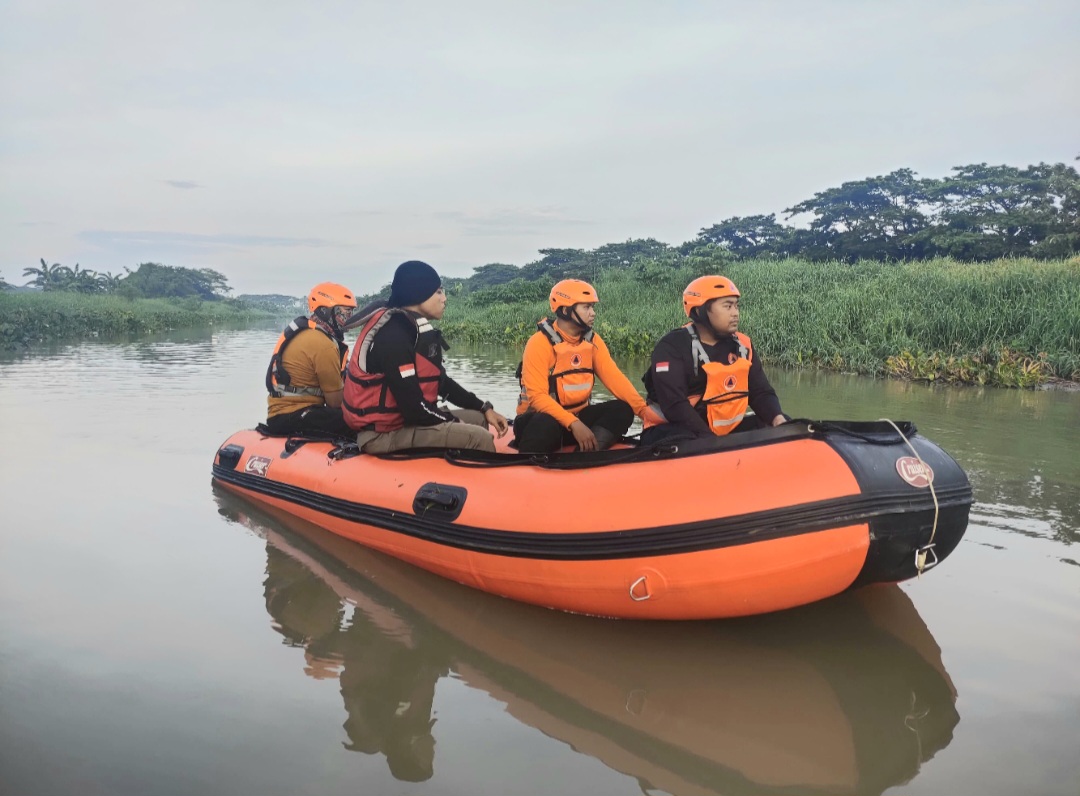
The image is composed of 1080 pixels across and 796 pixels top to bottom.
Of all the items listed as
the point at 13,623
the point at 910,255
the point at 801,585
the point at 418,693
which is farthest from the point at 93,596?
the point at 910,255

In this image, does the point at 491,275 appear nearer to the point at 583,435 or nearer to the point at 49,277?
the point at 49,277

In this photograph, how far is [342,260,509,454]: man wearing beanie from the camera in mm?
3889

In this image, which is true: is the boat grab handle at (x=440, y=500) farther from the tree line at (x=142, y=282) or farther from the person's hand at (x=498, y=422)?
the tree line at (x=142, y=282)

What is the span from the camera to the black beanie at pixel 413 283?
3934 mm

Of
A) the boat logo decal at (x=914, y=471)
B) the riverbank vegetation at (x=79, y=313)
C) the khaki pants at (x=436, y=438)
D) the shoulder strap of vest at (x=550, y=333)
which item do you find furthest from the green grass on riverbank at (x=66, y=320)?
the boat logo decal at (x=914, y=471)

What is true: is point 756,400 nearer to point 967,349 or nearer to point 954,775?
point 954,775

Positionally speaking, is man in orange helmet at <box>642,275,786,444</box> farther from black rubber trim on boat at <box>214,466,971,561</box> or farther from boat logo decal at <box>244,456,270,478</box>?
boat logo decal at <box>244,456,270,478</box>

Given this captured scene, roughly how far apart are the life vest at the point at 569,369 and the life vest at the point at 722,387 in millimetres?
765

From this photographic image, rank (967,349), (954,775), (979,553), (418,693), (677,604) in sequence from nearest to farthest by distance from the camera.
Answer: (954,775) → (418,693) → (677,604) → (979,553) → (967,349)

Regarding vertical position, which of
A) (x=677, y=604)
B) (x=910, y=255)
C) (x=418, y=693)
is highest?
(x=910, y=255)

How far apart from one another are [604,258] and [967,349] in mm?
34606

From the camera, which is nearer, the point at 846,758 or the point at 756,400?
the point at 846,758

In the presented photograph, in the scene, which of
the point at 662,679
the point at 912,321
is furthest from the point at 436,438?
the point at 912,321

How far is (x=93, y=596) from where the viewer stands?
3.39m
